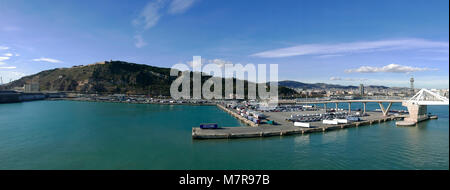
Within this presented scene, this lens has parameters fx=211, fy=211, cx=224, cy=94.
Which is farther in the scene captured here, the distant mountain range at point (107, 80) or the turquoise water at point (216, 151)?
the distant mountain range at point (107, 80)

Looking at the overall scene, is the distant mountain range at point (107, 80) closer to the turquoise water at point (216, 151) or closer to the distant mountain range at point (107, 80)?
the distant mountain range at point (107, 80)

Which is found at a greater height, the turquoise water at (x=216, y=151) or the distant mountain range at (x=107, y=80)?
the distant mountain range at (x=107, y=80)

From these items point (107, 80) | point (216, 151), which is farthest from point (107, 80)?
point (216, 151)

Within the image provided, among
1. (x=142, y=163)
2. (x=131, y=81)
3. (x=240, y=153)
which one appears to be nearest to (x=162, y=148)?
(x=142, y=163)

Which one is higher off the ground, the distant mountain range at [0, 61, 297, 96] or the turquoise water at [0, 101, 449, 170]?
the distant mountain range at [0, 61, 297, 96]

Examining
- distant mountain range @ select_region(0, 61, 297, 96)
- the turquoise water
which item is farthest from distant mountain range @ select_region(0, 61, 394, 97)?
the turquoise water

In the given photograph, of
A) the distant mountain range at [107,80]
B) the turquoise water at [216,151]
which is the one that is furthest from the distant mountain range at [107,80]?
the turquoise water at [216,151]

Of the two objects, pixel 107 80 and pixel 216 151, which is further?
pixel 107 80

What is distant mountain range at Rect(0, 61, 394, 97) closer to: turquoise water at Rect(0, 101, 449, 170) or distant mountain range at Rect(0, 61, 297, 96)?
distant mountain range at Rect(0, 61, 297, 96)

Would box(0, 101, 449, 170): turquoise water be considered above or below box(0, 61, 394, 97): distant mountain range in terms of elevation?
below

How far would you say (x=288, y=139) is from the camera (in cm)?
1778

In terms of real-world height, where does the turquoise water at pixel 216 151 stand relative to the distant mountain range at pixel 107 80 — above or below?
below

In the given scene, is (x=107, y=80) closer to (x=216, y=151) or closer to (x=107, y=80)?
(x=107, y=80)

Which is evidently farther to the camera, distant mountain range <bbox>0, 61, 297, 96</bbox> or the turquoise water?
distant mountain range <bbox>0, 61, 297, 96</bbox>
